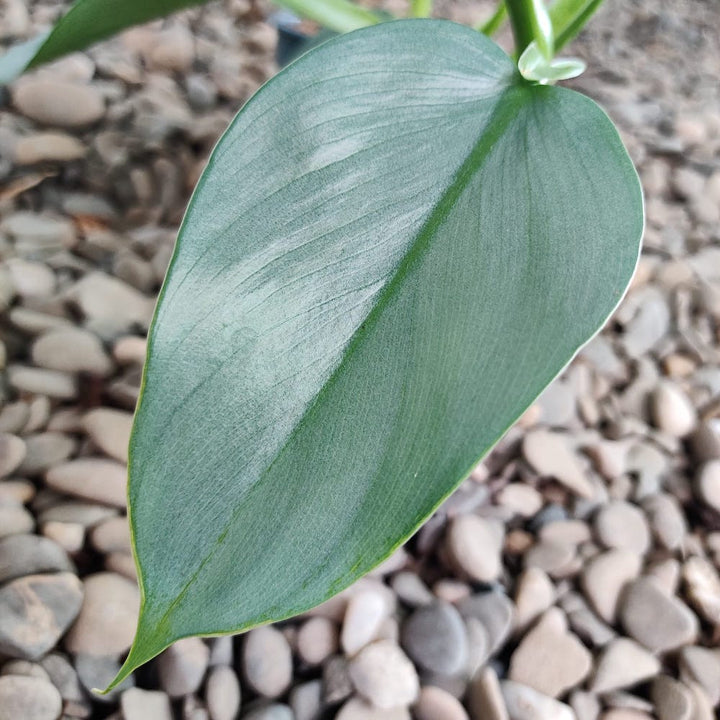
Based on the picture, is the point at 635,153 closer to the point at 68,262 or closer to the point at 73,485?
the point at 68,262

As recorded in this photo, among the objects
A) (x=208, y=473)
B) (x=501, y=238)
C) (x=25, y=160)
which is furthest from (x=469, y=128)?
(x=25, y=160)

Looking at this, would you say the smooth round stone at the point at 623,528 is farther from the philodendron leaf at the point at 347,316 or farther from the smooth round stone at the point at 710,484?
the philodendron leaf at the point at 347,316

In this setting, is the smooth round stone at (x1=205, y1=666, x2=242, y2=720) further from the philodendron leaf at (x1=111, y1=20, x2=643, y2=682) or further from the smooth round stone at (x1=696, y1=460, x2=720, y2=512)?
the smooth round stone at (x1=696, y1=460, x2=720, y2=512)

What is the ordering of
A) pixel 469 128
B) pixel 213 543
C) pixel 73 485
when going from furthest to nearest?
pixel 73 485, pixel 469 128, pixel 213 543

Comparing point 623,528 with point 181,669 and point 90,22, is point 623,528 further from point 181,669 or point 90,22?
point 90,22

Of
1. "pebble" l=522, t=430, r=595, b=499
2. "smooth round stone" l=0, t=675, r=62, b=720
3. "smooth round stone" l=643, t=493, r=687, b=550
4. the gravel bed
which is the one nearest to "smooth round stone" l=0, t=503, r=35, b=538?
the gravel bed

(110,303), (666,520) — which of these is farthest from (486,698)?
(110,303)
